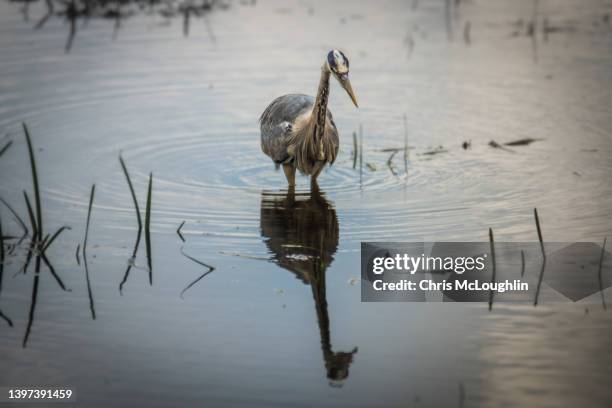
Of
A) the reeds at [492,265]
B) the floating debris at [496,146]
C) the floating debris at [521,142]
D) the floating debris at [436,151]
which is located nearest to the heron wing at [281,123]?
the floating debris at [436,151]

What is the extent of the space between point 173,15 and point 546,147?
8067mm

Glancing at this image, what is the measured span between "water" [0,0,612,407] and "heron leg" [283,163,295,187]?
7.7 inches

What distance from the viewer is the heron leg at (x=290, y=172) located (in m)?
9.05

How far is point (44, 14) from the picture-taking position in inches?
615

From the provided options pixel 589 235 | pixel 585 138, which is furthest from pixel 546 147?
pixel 589 235

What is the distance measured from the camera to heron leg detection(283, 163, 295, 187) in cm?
905

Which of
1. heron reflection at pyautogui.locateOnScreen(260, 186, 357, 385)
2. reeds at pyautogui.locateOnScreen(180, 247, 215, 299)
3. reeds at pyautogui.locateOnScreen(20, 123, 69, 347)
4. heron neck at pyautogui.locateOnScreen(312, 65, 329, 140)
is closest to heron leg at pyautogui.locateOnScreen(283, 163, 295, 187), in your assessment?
heron reflection at pyautogui.locateOnScreen(260, 186, 357, 385)

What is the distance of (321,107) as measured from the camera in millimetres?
8539

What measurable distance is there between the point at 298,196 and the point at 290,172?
338mm

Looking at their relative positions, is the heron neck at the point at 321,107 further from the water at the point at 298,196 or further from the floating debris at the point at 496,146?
the floating debris at the point at 496,146

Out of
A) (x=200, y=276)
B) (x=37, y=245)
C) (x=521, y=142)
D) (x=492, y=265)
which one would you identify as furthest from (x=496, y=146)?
(x=37, y=245)

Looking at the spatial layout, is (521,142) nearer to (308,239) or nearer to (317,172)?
(317,172)

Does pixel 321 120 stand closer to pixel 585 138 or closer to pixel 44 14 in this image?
pixel 585 138

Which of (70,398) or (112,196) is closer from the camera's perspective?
(70,398)
